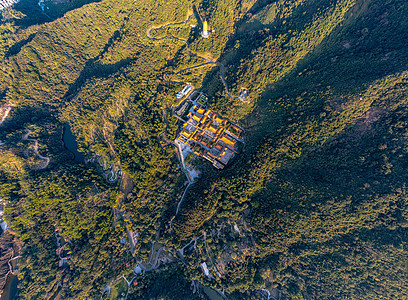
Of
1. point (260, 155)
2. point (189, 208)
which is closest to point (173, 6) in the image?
point (260, 155)

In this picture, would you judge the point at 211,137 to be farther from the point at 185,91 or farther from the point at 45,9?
the point at 45,9

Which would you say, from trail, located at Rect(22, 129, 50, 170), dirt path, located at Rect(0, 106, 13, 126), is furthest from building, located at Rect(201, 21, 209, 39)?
dirt path, located at Rect(0, 106, 13, 126)

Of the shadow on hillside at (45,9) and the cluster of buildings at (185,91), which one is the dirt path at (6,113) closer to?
the shadow on hillside at (45,9)

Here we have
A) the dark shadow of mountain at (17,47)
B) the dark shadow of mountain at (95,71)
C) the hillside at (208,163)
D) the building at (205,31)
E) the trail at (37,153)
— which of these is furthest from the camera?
the dark shadow of mountain at (95,71)

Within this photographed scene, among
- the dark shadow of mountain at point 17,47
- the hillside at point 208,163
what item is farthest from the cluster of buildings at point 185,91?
the dark shadow of mountain at point 17,47

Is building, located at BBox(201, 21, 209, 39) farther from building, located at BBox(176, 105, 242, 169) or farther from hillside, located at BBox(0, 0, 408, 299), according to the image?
building, located at BBox(176, 105, 242, 169)

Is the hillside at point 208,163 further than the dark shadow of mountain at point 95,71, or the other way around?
the dark shadow of mountain at point 95,71

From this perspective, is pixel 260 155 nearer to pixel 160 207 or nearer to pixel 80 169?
pixel 160 207

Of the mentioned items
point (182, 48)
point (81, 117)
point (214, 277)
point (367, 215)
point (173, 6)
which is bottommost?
point (214, 277)
